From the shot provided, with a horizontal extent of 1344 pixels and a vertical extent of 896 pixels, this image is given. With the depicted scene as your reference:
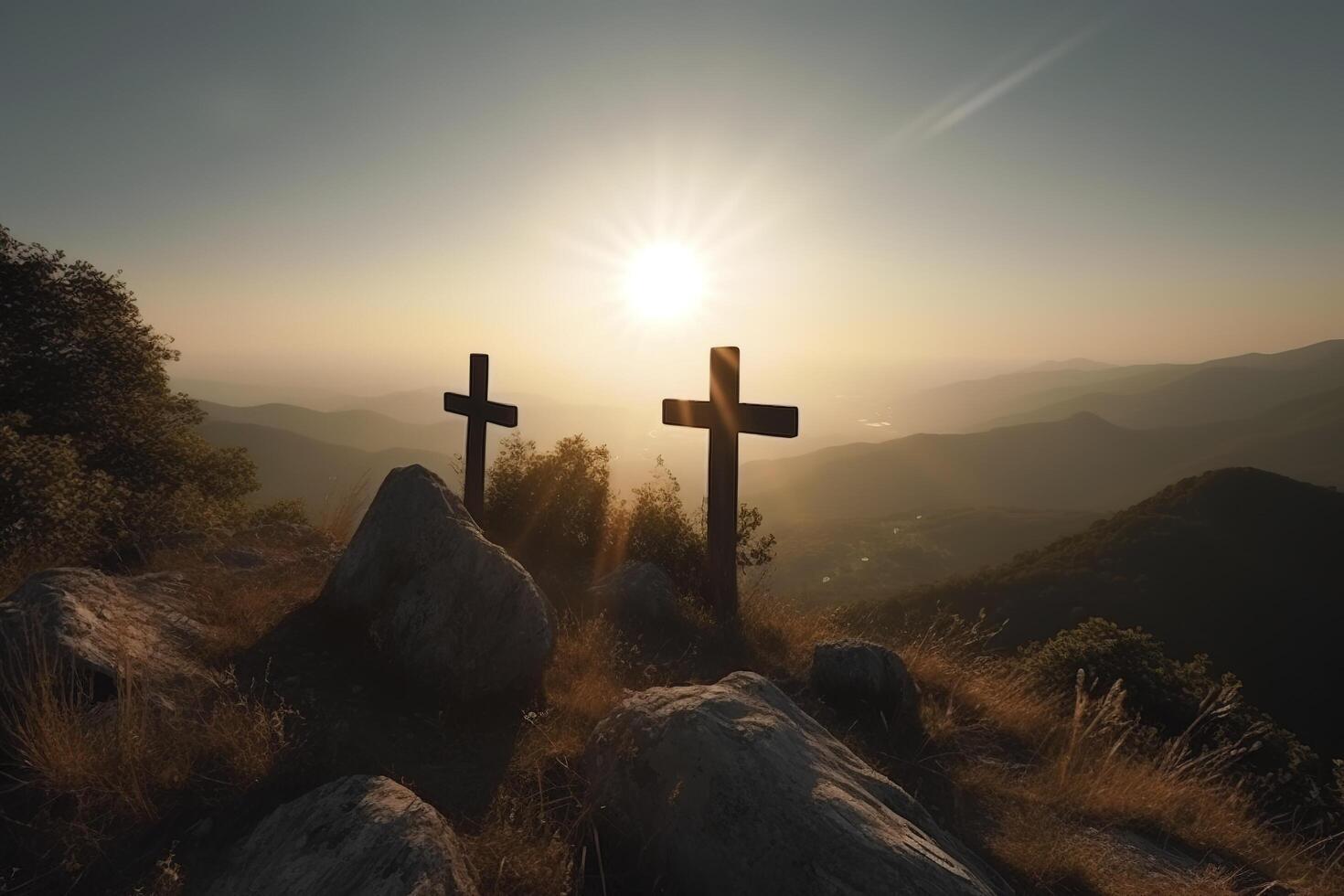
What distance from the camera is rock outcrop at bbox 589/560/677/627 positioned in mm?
8102

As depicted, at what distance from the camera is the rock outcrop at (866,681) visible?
21.2ft

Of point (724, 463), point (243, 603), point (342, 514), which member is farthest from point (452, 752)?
point (342, 514)

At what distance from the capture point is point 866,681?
21.3 feet

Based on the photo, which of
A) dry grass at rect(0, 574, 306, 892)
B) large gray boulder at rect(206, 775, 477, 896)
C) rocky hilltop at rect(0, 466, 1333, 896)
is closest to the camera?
large gray boulder at rect(206, 775, 477, 896)

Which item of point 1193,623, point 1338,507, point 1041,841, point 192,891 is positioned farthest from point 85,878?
point 1338,507

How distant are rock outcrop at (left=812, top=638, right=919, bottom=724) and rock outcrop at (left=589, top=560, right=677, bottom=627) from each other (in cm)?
222

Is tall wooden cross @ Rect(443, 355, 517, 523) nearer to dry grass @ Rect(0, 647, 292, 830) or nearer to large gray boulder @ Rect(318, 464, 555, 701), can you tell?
large gray boulder @ Rect(318, 464, 555, 701)

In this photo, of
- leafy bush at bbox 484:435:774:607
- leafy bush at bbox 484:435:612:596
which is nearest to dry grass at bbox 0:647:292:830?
leafy bush at bbox 484:435:774:607

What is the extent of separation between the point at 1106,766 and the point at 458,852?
5830 mm

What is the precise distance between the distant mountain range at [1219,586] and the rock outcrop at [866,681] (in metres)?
60.5

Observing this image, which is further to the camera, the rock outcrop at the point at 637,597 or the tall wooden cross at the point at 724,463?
the tall wooden cross at the point at 724,463

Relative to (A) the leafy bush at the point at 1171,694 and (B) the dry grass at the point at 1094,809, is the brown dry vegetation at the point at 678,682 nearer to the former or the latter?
(B) the dry grass at the point at 1094,809

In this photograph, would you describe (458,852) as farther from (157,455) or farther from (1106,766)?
(157,455)

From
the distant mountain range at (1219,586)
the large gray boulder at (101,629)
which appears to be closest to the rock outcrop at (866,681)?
the large gray boulder at (101,629)
